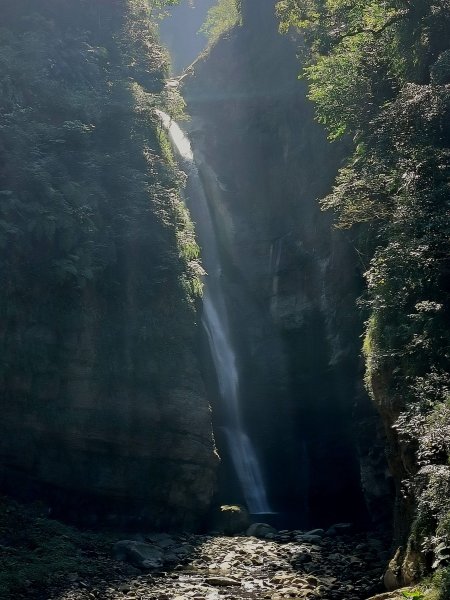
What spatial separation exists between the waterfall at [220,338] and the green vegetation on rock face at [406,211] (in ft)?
26.7

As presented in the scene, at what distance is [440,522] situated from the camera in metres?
9.56

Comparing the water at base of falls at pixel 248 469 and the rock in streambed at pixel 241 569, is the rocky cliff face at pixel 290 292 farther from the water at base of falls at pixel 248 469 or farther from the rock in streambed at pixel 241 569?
the rock in streambed at pixel 241 569

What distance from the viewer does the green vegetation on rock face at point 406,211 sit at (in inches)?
456

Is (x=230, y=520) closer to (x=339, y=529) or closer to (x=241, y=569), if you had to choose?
(x=339, y=529)

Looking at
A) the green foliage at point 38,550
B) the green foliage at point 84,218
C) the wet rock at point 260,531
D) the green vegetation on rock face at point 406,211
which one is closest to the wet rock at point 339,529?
the wet rock at point 260,531

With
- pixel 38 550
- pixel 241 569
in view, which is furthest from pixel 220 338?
pixel 38 550

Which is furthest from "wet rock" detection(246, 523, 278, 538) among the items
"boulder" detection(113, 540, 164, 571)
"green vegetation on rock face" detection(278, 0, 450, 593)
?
"green vegetation on rock face" detection(278, 0, 450, 593)

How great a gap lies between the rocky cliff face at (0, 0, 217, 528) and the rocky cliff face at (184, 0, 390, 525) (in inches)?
240

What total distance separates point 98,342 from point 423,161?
10274 mm

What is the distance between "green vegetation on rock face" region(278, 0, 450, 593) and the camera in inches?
456

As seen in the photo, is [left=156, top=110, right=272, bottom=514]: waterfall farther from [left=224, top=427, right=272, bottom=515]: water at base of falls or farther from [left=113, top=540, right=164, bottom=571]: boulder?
[left=113, top=540, right=164, bottom=571]: boulder

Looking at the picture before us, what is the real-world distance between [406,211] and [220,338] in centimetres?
1404

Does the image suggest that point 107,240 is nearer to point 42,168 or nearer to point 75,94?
point 42,168

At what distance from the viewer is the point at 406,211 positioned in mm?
15508
